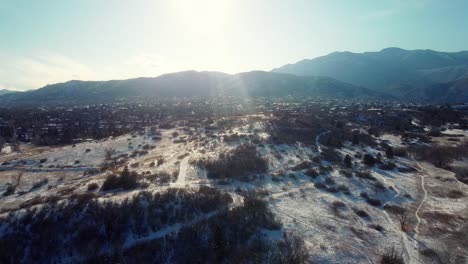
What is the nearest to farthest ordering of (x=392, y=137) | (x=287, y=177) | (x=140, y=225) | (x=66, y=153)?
(x=140, y=225), (x=287, y=177), (x=66, y=153), (x=392, y=137)

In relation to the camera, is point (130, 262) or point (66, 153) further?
point (66, 153)

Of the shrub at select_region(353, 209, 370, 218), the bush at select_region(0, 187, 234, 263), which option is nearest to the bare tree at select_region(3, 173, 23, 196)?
the bush at select_region(0, 187, 234, 263)

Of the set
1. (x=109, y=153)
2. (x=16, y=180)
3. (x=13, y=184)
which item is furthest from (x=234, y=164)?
(x=16, y=180)

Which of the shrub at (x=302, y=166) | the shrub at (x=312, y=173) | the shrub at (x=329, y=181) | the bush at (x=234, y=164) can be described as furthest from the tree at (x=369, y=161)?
the bush at (x=234, y=164)

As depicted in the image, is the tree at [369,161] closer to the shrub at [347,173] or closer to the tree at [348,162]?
the tree at [348,162]

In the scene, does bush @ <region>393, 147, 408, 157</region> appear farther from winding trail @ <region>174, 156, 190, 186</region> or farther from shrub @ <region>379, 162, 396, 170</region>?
winding trail @ <region>174, 156, 190, 186</region>

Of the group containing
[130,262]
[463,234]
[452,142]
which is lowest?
[452,142]

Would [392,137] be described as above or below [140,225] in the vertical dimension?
below

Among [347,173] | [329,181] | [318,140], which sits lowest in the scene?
[318,140]

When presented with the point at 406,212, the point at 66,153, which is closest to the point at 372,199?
the point at 406,212

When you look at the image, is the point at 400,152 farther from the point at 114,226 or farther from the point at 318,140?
the point at 114,226

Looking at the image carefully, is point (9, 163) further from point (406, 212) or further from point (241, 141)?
point (406, 212)
